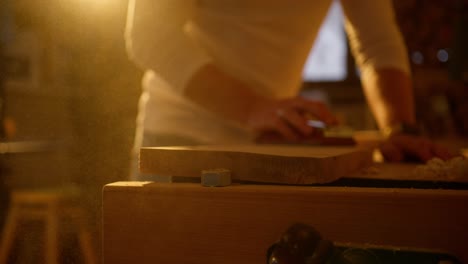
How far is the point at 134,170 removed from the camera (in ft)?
1.66

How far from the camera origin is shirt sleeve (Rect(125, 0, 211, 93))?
0.64 meters

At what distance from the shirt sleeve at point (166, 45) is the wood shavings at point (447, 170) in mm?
349

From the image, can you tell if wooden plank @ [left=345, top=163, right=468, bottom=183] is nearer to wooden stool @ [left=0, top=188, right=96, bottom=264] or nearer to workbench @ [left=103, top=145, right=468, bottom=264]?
workbench @ [left=103, top=145, right=468, bottom=264]

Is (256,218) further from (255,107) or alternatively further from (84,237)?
(255,107)

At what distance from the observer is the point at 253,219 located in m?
0.36

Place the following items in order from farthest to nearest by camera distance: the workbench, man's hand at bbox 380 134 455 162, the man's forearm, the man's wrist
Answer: the man's forearm < the man's wrist < man's hand at bbox 380 134 455 162 < the workbench

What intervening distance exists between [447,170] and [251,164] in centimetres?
19

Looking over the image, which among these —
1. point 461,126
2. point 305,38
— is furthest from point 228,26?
point 461,126

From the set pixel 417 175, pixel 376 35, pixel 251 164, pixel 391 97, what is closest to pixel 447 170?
pixel 417 175

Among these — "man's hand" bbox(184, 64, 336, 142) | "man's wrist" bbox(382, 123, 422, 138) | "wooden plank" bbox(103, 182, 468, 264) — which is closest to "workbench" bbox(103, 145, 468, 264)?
"wooden plank" bbox(103, 182, 468, 264)

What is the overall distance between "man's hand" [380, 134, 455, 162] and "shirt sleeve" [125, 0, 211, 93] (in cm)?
29

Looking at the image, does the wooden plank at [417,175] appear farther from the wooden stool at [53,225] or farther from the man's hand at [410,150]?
the wooden stool at [53,225]

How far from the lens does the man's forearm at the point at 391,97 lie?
36.7 inches

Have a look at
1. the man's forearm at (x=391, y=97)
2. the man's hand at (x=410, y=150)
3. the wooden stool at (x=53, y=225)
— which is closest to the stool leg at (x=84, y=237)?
the wooden stool at (x=53, y=225)
